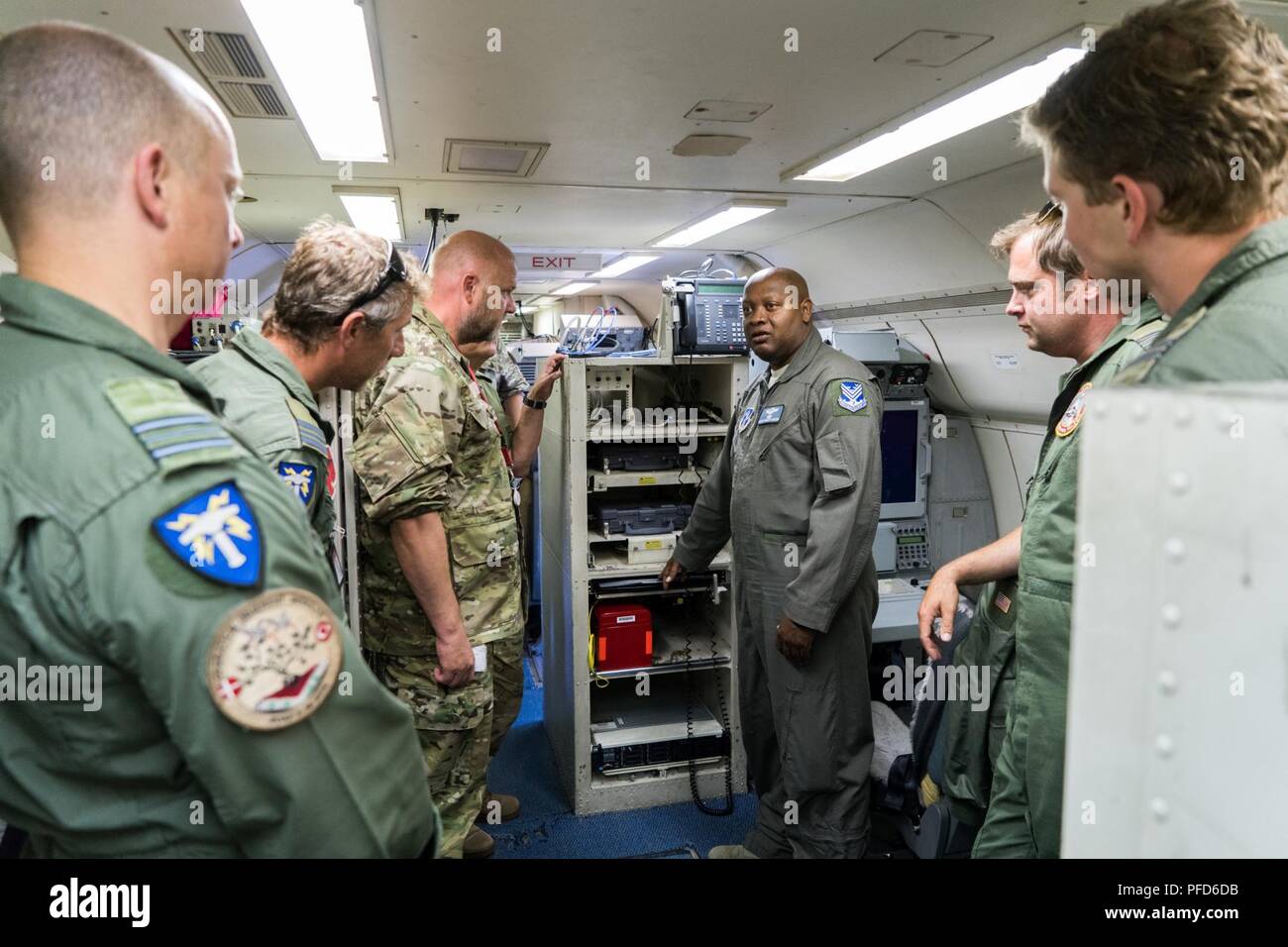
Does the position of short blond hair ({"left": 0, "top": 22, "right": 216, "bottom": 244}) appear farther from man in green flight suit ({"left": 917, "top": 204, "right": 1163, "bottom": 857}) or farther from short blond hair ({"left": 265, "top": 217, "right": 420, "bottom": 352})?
man in green flight suit ({"left": 917, "top": 204, "right": 1163, "bottom": 857})

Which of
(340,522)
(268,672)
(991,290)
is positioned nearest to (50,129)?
(268,672)

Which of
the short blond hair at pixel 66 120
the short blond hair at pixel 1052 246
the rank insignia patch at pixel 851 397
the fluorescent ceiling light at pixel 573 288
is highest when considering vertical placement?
the fluorescent ceiling light at pixel 573 288

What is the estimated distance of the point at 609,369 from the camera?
3750mm

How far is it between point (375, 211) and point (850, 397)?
3959mm

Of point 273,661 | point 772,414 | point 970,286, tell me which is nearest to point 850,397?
point 772,414

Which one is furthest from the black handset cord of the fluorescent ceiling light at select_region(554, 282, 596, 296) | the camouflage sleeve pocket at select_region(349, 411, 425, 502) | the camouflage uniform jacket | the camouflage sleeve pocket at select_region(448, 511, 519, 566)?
the fluorescent ceiling light at select_region(554, 282, 596, 296)

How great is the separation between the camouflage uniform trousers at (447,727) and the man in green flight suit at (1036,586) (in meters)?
1.64

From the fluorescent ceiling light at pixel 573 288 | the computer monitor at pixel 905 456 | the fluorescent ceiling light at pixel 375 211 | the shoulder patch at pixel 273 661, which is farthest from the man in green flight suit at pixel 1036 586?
the fluorescent ceiling light at pixel 573 288

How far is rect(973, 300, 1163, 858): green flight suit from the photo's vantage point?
1511 mm

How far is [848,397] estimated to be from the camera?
3031 millimetres

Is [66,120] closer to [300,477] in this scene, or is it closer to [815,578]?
[300,477]

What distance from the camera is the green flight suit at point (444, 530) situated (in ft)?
8.27

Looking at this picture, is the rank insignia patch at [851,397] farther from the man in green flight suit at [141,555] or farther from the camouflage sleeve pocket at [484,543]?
the man in green flight suit at [141,555]

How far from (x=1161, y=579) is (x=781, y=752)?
2679 mm
